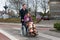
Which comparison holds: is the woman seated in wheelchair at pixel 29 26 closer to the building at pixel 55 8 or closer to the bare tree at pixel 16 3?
the building at pixel 55 8

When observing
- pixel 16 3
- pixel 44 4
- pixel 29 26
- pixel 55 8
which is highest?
pixel 29 26

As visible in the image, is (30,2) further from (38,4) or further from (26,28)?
(26,28)

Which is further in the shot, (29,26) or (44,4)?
(44,4)

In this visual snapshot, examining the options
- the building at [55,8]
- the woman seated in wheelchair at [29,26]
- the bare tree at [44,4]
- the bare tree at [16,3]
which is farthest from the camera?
the bare tree at [16,3]

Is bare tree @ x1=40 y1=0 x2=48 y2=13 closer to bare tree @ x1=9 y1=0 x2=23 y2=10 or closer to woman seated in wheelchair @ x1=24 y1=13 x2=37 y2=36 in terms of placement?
bare tree @ x1=9 y1=0 x2=23 y2=10

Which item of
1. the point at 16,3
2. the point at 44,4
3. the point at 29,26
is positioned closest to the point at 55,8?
the point at 29,26

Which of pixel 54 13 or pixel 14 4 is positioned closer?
pixel 54 13

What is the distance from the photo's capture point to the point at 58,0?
40.4 metres

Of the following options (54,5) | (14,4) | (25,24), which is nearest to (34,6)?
(14,4)

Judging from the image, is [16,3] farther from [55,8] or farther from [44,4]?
[55,8]

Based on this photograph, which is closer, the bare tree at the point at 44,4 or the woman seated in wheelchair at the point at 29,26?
the woman seated in wheelchair at the point at 29,26

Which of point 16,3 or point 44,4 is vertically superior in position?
point 16,3

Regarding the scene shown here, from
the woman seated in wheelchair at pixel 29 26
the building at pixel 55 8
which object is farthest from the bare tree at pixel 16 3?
the woman seated in wheelchair at pixel 29 26

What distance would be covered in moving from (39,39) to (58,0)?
2690 cm
